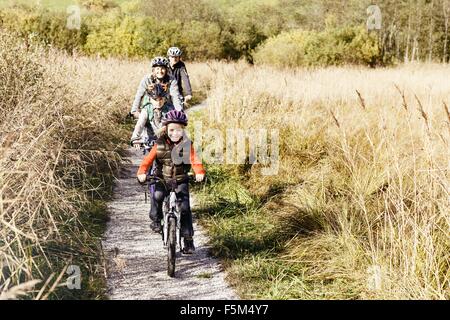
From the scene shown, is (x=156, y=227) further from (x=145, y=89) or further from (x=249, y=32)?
(x=249, y=32)

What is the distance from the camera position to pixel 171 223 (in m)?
4.80

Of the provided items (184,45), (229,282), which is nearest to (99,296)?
(229,282)

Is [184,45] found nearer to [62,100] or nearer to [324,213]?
[62,100]

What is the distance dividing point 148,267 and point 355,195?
8.02 feet

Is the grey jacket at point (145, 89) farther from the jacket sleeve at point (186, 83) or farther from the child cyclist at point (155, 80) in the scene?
the jacket sleeve at point (186, 83)

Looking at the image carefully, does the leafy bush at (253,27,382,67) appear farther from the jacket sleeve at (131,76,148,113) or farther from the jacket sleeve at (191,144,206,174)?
the jacket sleeve at (191,144,206,174)

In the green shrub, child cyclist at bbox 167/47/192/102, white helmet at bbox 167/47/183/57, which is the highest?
the green shrub

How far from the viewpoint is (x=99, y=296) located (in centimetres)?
420

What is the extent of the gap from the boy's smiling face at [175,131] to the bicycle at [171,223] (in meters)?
0.39

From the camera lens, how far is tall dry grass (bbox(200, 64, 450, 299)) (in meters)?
4.03

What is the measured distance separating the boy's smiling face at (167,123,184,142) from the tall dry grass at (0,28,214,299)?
101 centimetres

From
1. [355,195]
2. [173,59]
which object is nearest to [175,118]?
[355,195]

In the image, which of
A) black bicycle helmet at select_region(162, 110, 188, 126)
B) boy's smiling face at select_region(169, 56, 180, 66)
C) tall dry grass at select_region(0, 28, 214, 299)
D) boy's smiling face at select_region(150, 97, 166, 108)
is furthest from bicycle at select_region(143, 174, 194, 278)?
boy's smiling face at select_region(169, 56, 180, 66)

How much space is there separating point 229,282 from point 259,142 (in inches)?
153
